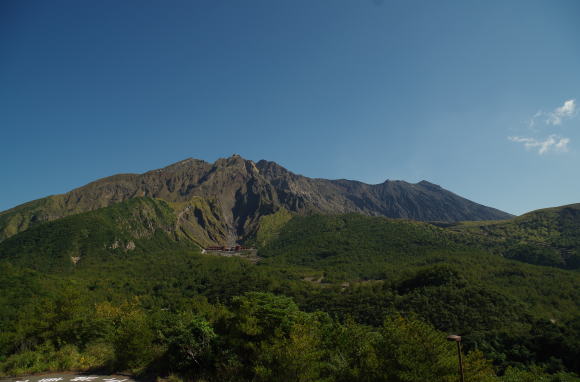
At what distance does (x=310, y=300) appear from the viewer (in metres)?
141

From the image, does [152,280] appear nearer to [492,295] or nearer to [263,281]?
[263,281]

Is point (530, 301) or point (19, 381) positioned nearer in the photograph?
point (19, 381)

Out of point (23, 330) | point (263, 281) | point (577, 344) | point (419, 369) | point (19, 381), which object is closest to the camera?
point (419, 369)

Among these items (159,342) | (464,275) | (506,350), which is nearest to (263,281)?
(464,275)

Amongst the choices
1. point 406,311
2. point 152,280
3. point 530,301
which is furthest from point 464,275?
point 152,280

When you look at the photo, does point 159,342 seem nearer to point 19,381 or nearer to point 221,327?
point 221,327

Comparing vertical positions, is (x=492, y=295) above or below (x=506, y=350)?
above

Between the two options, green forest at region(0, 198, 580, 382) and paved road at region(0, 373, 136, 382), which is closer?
paved road at region(0, 373, 136, 382)

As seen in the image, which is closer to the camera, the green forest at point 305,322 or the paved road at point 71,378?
the paved road at point 71,378

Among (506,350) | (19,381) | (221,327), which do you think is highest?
(221,327)

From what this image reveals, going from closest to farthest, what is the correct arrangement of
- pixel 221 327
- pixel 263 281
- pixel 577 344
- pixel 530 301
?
pixel 221 327
pixel 577 344
pixel 530 301
pixel 263 281

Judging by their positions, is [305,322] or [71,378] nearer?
[71,378]

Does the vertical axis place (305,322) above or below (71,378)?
above

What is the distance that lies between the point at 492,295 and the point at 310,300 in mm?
70162
